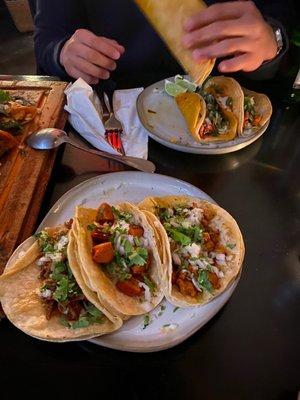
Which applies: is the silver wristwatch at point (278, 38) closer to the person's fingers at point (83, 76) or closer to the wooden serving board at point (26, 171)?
the person's fingers at point (83, 76)

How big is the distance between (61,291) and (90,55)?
40.3 inches

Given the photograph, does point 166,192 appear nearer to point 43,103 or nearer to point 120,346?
point 120,346

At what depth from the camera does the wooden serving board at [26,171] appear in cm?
112

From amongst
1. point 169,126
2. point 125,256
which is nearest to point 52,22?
point 169,126

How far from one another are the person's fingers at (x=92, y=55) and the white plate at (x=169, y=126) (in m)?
0.20

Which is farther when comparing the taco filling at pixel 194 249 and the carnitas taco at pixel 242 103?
the carnitas taco at pixel 242 103

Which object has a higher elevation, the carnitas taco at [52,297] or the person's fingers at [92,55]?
the person's fingers at [92,55]

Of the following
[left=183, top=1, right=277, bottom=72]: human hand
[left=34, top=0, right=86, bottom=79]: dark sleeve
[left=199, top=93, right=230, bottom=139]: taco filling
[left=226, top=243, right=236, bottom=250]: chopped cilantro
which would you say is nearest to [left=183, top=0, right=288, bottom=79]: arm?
[left=183, top=1, right=277, bottom=72]: human hand

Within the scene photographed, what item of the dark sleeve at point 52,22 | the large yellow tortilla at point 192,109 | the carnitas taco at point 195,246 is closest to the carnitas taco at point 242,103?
the large yellow tortilla at point 192,109

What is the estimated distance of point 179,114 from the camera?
1534 millimetres

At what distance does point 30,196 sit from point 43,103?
55cm

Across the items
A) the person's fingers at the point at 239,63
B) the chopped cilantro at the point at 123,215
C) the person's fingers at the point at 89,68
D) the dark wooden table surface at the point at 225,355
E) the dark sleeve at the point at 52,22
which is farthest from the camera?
the dark sleeve at the point at 52,22

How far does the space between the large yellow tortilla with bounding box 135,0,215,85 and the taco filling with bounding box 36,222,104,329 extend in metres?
0.73

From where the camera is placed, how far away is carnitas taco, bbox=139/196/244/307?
963mm
